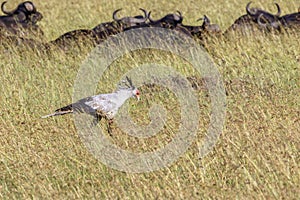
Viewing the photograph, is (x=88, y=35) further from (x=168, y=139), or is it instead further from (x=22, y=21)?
(x=168, y=139)

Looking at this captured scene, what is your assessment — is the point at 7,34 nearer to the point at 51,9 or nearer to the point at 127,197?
the point at 51,9

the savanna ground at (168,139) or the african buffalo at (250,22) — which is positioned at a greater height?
the savanna ground at (168,139)

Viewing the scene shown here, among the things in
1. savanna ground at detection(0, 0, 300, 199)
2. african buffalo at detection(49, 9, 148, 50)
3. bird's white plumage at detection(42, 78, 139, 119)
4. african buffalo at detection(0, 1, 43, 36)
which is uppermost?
bird's white plumage at detection(42, 78, 139, 119)

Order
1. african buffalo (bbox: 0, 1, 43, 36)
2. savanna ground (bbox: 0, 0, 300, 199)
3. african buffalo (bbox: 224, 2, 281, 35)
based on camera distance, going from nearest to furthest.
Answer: savanna ground (bbox: 0, 0, 300, 199)
african buffalo (bbox: 224, 2, 281, 35)
african buffalo (bbox: 0, 1, 43, 36)

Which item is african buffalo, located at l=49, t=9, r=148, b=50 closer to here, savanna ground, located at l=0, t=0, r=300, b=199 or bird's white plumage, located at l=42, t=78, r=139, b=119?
savanna ground, located at l=0, t=0, r=300, b=199

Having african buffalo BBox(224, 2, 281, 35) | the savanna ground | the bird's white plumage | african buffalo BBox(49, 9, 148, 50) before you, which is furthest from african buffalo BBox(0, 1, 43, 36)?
the bird's white plumage

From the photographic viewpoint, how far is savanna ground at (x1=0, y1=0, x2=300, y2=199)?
18.6ft

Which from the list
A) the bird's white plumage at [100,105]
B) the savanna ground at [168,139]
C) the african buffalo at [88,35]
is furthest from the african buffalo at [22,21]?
the bird's white plumage at [100,105]

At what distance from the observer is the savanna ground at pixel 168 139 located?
223 inches

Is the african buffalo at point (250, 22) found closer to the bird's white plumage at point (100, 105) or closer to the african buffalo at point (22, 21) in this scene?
the african buffalo at point (22, 21)

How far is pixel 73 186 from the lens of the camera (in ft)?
19.4

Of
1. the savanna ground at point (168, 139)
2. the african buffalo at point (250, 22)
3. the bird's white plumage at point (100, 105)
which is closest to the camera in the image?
the savanna ground at point (168, 139)

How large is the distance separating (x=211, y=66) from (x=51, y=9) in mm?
8976

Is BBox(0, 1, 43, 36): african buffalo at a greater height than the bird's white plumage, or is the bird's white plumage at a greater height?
the bird's white plumage
